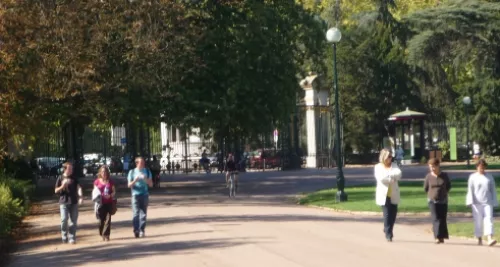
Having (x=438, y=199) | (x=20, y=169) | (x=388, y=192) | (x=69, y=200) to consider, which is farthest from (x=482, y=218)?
(x=20, y=169)

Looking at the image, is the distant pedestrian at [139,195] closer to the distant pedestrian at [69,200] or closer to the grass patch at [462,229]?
the distant pedestrian at [69,200]

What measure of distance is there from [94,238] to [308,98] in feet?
131

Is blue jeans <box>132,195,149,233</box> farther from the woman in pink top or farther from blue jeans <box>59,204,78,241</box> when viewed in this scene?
blue jeans <box>59,204,78,241</box>

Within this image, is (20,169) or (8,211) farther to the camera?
(20,169)

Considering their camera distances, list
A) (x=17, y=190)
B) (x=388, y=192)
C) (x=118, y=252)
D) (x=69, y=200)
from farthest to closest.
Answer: (x=17, y=190), (x=69, y=200), (x=118, y=252), (x=388, y=192)

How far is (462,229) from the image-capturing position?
2106cm

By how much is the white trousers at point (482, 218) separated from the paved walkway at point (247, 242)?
0.36 metres

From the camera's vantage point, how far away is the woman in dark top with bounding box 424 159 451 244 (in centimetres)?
1844

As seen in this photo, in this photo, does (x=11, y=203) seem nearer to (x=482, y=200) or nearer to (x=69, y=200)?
(x=69, y=200)

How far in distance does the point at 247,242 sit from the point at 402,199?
12.3 metres

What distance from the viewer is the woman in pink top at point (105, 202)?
2150 centimetres

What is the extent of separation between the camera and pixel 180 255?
17.7 m

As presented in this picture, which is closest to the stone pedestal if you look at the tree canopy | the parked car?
the parked car

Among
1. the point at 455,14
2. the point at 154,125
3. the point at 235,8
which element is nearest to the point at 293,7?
the point at 235,8
